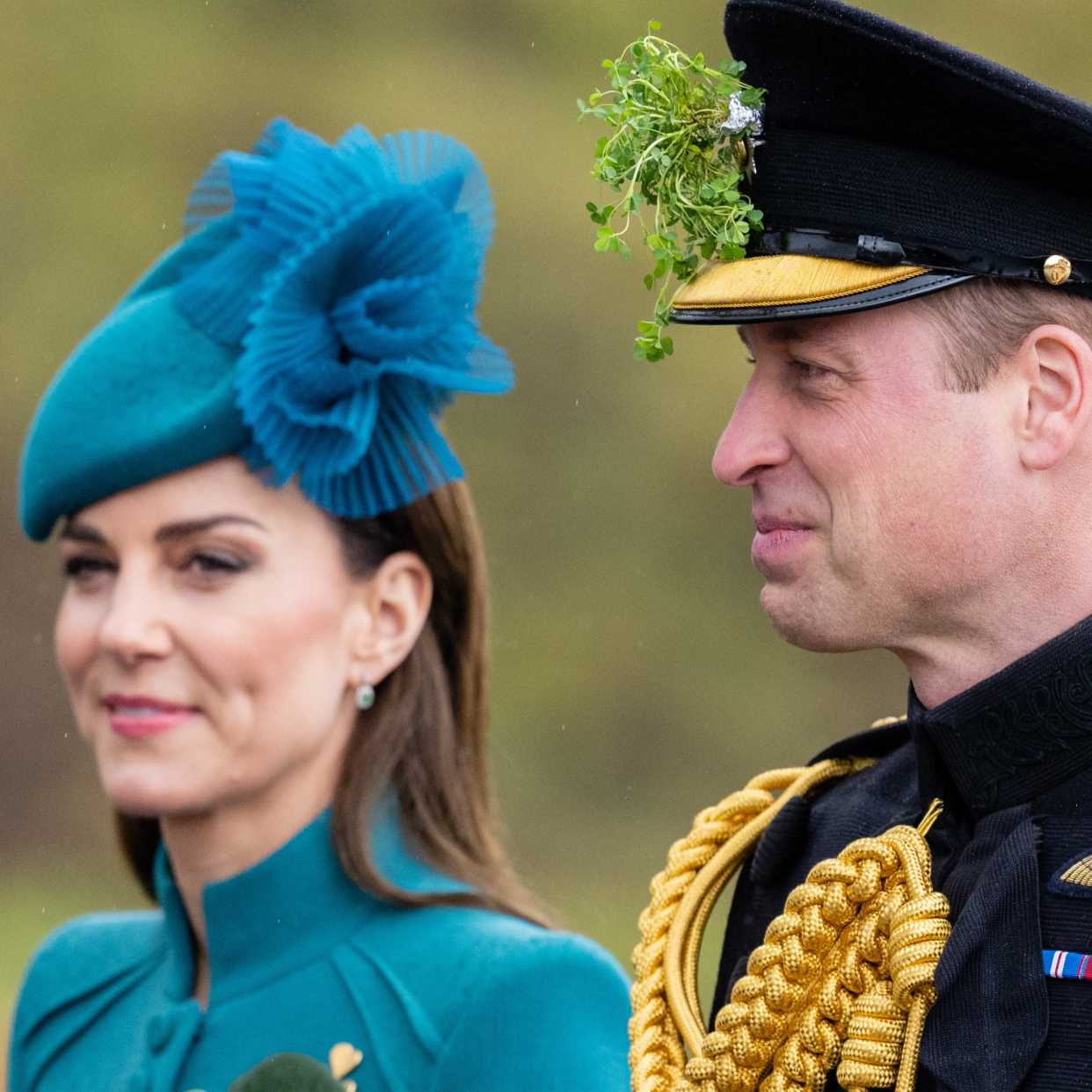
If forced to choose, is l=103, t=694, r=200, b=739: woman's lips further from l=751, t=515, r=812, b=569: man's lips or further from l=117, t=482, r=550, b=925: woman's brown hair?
l=751, t=515, r=812, b=569: man's lips

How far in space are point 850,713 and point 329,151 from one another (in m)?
4.12

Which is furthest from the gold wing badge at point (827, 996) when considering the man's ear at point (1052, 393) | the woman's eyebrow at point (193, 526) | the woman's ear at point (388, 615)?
the woman's eyebrow at point (193, 526)

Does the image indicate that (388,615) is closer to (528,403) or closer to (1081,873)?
(1081,873)

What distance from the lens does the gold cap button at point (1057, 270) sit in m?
1.29

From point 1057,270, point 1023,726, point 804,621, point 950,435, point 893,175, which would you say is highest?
point 893,175

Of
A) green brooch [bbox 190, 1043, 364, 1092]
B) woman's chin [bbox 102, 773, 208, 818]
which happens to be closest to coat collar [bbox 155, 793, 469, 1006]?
woman's chin [bbox 102, 773, 208, 818]

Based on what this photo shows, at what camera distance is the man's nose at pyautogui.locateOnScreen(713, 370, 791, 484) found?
137cm

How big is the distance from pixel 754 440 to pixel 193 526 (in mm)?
841

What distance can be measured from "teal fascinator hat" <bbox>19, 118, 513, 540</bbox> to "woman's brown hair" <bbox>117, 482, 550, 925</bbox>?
86 mm

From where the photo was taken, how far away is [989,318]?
1302 mm

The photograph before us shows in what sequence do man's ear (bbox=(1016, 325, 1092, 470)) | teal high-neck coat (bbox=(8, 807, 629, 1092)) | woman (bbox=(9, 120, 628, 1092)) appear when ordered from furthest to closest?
woman (bbox=(9, 120, 628, 1092)) < teal high-neck coat (bbox=(8, 807, 629, 1092)) < man's ear (bbox=(1016, 325, 1092, 470))

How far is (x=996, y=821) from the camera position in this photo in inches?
50.9

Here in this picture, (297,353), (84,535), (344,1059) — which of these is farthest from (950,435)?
(84,535)

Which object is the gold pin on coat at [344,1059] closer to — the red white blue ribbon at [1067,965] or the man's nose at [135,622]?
the man's nose at [135,622]
